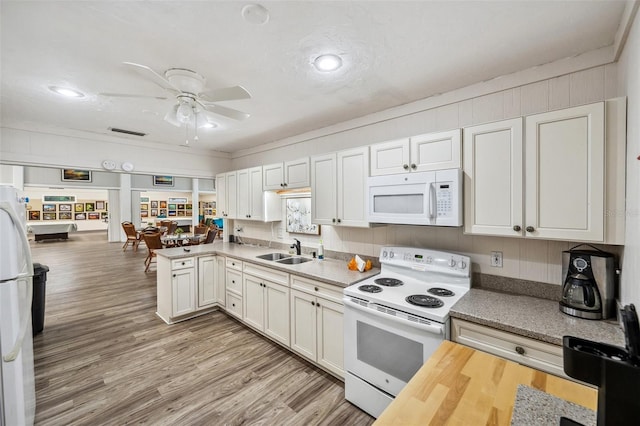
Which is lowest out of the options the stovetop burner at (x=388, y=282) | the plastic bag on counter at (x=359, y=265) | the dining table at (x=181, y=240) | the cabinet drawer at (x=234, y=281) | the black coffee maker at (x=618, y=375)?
the cabinet drawer at (x=234, y=281)

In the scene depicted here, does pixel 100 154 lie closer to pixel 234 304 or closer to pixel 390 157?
pixel 234 304

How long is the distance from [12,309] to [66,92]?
189 cm

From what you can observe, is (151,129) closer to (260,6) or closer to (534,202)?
(260,6)

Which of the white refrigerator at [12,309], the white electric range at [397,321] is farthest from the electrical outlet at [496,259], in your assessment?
the white refrigerator at [12,309]

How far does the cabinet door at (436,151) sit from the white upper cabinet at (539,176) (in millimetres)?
71

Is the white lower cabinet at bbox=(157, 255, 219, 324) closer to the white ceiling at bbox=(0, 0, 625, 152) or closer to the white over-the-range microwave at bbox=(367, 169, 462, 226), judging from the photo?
the white ceiling at bbox=(0, 0, 625, 152)

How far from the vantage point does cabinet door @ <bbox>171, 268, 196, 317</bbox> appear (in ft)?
11.4

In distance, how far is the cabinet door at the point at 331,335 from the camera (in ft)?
7.57

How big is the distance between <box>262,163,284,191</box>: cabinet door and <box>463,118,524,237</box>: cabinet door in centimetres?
215

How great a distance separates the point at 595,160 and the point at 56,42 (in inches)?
127

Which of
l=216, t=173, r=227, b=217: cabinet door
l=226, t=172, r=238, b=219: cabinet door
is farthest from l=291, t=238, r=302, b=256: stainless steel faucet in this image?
l=216, t=173, r=227, b=217: cabinet door

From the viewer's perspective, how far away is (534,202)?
165cm

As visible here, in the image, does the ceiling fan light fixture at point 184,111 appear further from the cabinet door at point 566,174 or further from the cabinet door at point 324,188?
the cabinet door at point 566,174

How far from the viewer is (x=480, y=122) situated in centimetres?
214
